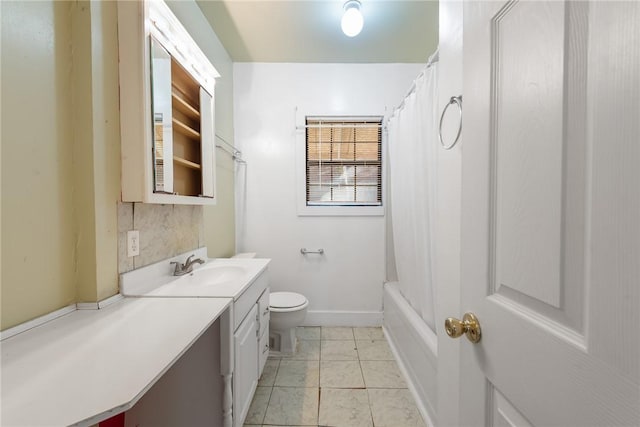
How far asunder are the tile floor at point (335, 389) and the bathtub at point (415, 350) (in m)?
0.07

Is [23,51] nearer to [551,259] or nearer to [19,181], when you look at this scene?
[19,181]

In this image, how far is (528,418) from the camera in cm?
49

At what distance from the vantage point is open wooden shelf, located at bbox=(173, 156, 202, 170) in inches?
55.5

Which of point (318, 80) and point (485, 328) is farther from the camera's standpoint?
point (318, 80)

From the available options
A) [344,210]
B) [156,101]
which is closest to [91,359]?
[156,101]

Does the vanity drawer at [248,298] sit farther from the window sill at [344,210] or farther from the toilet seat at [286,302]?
the window sill at [344,210]

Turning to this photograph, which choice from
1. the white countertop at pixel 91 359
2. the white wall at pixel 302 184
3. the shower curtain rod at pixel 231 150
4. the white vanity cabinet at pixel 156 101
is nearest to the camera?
the white countertop at pixel 91 359

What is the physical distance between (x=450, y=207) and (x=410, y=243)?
0.89 meters

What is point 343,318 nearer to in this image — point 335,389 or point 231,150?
point 335,389

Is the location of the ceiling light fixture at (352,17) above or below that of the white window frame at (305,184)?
above

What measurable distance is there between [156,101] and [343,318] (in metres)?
2.29

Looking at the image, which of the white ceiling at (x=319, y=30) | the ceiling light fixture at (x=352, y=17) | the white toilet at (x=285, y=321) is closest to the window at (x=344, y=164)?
the white ceiling at (x=319, y=30)

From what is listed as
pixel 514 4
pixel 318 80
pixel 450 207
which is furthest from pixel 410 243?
pixel 318 80

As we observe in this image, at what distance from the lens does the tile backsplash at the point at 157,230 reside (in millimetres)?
1122
